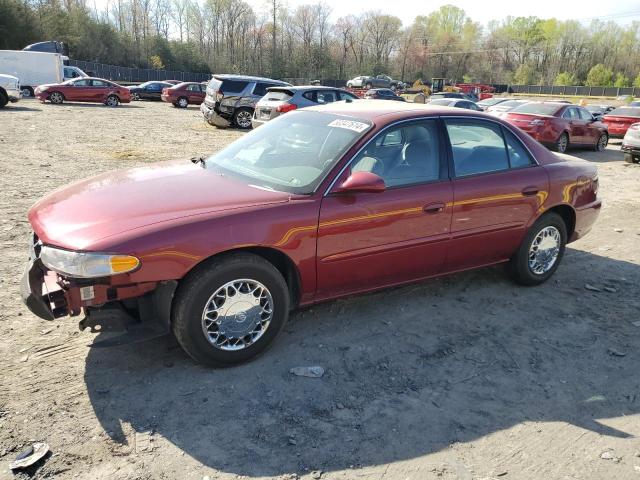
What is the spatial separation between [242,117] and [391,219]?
14.5m

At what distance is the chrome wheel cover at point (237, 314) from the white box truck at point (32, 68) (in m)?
30.0

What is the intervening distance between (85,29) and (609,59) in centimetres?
8867

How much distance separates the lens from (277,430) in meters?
2.97

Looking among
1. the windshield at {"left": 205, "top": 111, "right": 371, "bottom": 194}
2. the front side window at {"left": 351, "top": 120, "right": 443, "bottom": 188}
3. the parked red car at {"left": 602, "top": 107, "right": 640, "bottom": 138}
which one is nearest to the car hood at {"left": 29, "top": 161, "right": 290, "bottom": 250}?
the windshield at {"left": 205, "top": 111, "right": 371, "bottom": 194}

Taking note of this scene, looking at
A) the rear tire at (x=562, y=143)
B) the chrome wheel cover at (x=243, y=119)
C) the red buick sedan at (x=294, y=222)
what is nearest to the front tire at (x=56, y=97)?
the chrome wheel cover at (x=243, y=119)

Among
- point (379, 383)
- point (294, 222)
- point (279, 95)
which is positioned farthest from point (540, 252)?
point (279, 95)

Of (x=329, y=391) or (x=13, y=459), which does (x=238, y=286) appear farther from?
(x=13, y=459)

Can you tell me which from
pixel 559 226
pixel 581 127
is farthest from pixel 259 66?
pixel 559 226

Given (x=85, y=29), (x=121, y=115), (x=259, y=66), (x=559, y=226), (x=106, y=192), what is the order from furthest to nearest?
(x=259, y=66) < (x=85, y=29) < (x=121, y=115) < (x=559, y=226) < (x=106, y=192)

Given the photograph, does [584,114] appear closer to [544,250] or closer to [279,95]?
[279,95]

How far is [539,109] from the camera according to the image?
15344mm

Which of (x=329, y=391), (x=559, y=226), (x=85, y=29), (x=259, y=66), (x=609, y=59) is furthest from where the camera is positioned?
(x=609, y=59)

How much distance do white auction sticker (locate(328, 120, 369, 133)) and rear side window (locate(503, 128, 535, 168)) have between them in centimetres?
157

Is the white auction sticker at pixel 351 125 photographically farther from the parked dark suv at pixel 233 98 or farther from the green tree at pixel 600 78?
the green tree at pixel 600 78
